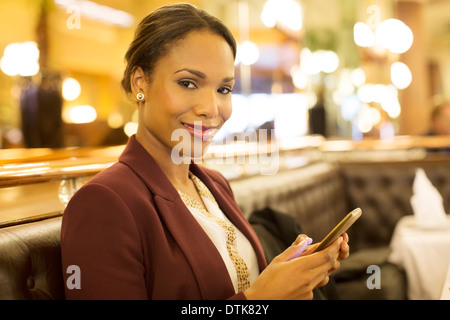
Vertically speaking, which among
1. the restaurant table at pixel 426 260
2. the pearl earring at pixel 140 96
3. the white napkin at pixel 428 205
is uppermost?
the pearl earring at pixel 140 96

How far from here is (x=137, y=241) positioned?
1032 mm

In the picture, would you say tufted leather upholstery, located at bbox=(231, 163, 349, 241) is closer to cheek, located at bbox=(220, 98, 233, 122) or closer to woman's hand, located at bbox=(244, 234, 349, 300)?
cheek, located at bbox=(220, 98, 233, 122)

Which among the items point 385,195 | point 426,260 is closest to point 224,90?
point 426,260

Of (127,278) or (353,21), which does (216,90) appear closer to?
(127,278)

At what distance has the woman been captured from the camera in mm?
993

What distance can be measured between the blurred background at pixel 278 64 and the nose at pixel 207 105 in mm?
5535

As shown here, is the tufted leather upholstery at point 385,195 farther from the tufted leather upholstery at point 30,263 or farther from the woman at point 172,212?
the tufted leather upholstery at point 30,263

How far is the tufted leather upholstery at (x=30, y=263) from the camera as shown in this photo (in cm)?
105

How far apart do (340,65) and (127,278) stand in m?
9.87

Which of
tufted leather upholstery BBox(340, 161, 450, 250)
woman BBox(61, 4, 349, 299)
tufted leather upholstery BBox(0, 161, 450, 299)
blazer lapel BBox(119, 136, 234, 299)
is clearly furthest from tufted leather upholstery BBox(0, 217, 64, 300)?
tufted leather upholstery BBox(340, 161, 450, 250)

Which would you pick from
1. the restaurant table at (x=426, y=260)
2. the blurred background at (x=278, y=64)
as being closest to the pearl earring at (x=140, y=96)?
the restaurant table at (x=426, y=260)

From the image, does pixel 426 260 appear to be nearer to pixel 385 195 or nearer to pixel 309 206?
pixel 309 206
